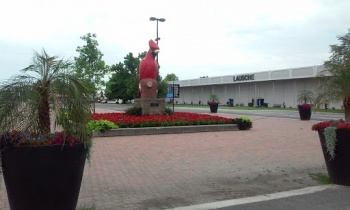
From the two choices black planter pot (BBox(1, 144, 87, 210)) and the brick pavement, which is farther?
the brick pavement

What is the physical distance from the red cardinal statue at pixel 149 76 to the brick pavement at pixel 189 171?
877cm

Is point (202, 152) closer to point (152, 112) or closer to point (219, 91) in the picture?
point (152, 112)

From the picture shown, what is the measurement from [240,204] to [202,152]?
542cm

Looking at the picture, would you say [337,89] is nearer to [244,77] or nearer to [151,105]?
[151,105]

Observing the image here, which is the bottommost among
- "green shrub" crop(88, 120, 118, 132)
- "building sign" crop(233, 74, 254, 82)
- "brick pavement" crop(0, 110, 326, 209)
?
"brick pavement" crop(0, 110, 326, 209)

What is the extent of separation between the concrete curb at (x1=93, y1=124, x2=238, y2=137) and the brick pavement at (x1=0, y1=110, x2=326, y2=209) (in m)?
1.82

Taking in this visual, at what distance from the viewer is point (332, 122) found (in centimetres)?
733

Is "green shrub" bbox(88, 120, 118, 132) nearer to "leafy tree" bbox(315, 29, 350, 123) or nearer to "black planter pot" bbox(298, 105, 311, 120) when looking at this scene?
"leafy tree" bbox(315, 29, 350, 123)

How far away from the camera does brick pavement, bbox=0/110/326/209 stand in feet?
20.7

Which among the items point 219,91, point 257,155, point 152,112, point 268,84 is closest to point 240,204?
point 257,155

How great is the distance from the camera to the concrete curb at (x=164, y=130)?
15.8m

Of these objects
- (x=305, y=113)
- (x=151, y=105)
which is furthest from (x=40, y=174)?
(x=305, y=113)

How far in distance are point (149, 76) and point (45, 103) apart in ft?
59.5

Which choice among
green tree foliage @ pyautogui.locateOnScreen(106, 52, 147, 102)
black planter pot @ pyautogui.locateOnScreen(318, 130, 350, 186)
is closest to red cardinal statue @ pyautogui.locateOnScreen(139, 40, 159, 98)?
black planter pot @ pyautogui.locateOnScreen(318, 130, 350, 186)
